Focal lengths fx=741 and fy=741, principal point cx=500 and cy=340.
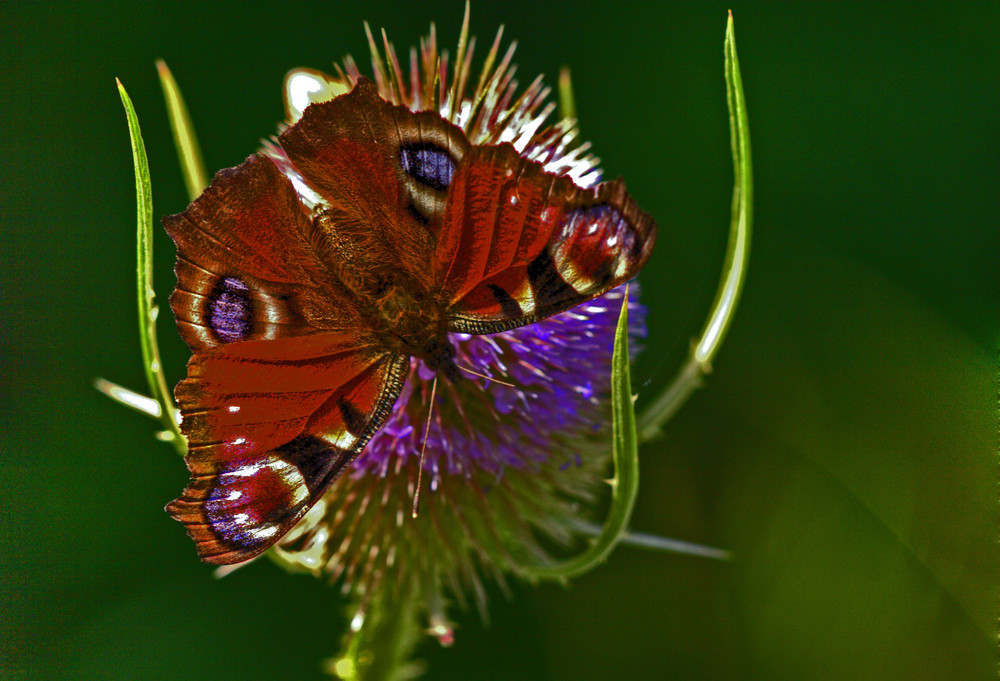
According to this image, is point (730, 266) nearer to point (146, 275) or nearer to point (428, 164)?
point (428, 164)

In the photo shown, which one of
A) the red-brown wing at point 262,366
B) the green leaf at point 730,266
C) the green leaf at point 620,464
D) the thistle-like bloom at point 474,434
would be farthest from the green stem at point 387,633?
the green leaf at point 730,266

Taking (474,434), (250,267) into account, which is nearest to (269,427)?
(250,267)

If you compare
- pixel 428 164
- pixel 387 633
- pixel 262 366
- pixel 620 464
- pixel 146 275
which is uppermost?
pixel 428 164

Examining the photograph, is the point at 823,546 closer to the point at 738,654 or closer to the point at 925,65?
the point at 738,654

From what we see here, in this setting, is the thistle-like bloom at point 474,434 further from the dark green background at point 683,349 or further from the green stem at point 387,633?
the dark green background at point 683,349

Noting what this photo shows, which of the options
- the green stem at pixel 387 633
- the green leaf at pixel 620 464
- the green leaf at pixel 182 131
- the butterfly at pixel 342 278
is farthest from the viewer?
the green stem at pixel 387 633

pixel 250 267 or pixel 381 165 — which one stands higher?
pixel 381 165
